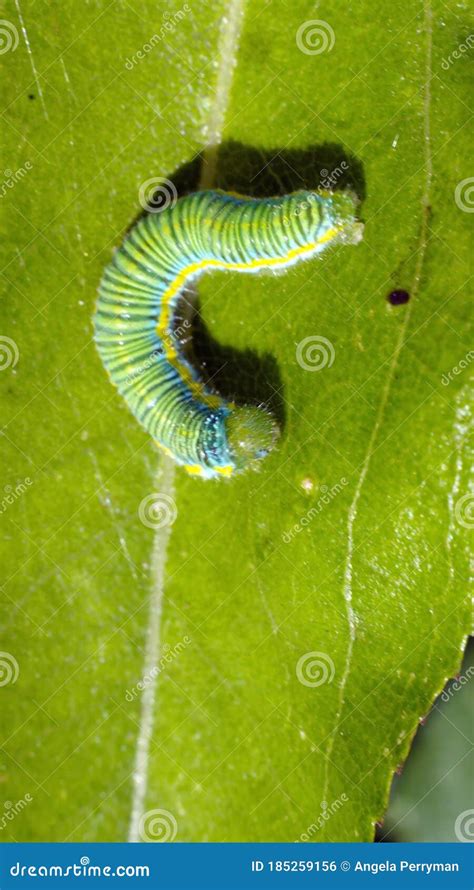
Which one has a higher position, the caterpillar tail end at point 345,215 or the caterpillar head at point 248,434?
the caterpillar tail end at point 345,215

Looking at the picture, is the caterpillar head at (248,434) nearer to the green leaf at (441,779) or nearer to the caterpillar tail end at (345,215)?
the caterpillar tail end at (345,215)

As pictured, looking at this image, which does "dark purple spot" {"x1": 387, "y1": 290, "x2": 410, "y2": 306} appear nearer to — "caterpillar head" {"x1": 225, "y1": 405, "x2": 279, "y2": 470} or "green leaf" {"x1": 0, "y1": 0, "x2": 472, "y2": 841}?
"green leaf" {"x1": 0, "y1": 0, "x2": 472, "y2": 841}

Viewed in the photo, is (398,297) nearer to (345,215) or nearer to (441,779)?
(345,215)

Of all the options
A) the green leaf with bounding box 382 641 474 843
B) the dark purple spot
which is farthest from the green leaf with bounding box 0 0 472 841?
the green leaf with bounding box 382 641 474 843

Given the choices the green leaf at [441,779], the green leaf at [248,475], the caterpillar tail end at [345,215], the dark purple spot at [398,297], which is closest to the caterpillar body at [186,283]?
the caterpillar tail end at [345,215]

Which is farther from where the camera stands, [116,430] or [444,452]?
[116,430]

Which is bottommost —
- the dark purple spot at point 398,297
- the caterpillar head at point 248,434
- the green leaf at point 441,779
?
the green leaf at point 441,779

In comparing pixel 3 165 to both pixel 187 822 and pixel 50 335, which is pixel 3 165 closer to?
pixel 50 335
